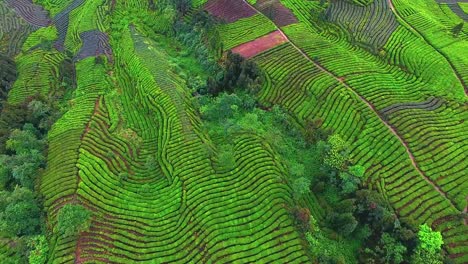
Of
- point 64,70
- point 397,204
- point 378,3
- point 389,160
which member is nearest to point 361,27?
point 378,3

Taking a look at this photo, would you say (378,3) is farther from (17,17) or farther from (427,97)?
(17,17)

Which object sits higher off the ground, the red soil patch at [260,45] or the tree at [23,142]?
the red soil patch at [260,45]

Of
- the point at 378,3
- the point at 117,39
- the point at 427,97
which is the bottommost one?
the point at 117,39

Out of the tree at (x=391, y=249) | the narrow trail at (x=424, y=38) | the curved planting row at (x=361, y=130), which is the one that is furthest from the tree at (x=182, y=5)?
the tree at (x=391, y=249)

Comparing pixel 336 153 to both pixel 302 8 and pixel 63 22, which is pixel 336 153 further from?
pixel 63 22

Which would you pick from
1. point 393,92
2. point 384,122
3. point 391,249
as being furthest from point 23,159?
point 393,92

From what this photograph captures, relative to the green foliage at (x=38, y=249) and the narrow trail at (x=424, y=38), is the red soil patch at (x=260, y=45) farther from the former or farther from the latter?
the green foliage at (x=38, y=249)
